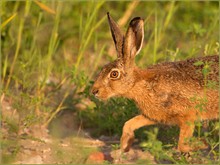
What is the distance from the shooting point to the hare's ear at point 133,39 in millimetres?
6176

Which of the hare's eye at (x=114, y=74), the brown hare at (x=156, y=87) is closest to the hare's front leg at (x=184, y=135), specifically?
the brown hare at (x=156, y=87)

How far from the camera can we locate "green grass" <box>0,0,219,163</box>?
682 centimetres

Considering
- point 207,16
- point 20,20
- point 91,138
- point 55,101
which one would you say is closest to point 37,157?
point 91,138

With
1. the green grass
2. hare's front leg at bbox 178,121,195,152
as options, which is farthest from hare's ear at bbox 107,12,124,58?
hare's front leg at bbox 178,121,195,152

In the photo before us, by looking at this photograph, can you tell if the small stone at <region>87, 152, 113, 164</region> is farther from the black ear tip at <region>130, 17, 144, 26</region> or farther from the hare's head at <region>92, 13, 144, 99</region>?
the black ear tip at <region>130, 17, 144, 26</region>

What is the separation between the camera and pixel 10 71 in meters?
7.62

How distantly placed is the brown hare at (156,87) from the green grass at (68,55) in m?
Result: 0.23

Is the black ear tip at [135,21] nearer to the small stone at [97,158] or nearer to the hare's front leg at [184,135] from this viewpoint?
the hare's front leg at [184,135]

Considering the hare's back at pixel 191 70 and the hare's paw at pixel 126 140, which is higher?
the hare's back at pixel 191 70

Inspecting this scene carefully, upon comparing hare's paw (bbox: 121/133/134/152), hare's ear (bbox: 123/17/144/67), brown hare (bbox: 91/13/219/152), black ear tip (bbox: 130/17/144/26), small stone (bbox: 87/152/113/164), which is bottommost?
small stone (bbox: 87/152/113/164)

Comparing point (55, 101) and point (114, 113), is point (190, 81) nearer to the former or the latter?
point (114, 113)

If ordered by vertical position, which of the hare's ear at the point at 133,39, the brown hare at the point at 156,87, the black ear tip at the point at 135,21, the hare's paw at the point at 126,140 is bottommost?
the hare's paw at the point at 126,140

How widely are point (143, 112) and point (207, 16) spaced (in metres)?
3.25

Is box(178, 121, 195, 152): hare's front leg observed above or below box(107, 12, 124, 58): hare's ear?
below
